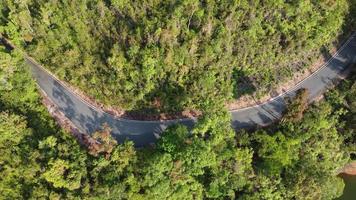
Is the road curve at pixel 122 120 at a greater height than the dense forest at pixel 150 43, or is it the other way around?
the dense forest at pixel 150 43

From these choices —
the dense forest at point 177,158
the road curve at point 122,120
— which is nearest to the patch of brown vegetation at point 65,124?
the road curve at point 122,120

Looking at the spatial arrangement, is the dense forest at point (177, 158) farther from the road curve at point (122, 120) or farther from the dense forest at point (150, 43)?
the dense forest at point (150, 43)

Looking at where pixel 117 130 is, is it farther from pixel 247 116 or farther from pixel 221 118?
pixel 247 116

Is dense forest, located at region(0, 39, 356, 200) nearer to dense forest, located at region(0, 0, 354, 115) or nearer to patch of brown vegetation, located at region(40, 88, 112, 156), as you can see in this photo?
patch of brown vegetation, located at region(40, 88, 112, 156)

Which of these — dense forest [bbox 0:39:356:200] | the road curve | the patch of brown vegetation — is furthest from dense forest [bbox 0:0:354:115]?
dense forest [bbox 0:39:356:200]

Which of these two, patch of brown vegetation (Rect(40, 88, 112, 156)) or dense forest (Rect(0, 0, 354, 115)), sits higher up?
dense forest (Rect(0, 0, 354, 115))

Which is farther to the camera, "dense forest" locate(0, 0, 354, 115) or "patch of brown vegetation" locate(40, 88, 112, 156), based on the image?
"dense forest" locate(0, 0, 354, 115)

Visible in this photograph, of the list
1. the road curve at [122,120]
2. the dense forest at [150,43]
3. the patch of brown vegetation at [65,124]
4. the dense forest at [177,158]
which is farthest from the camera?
the road curve at [122,120]
